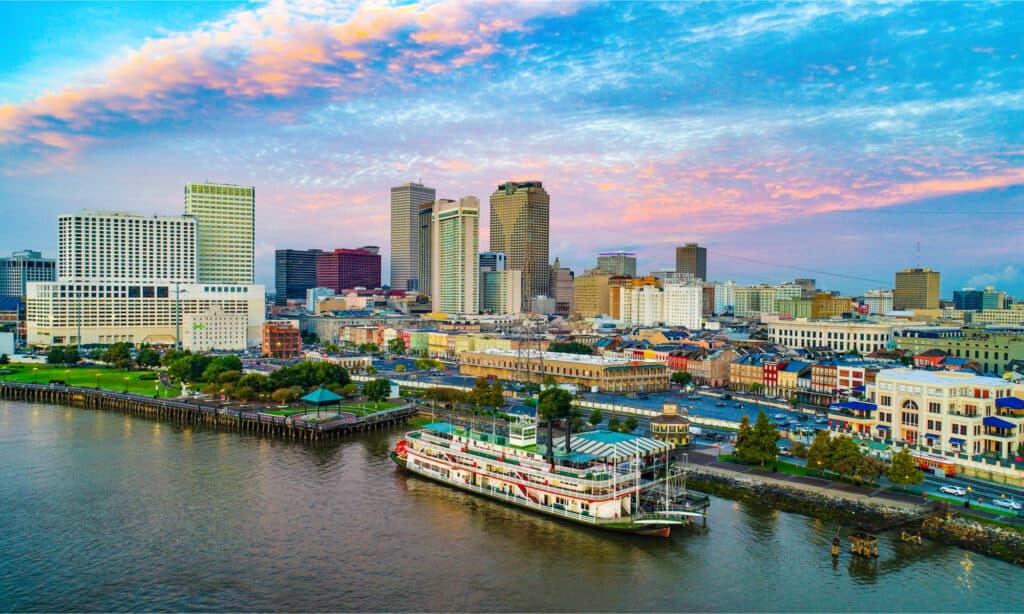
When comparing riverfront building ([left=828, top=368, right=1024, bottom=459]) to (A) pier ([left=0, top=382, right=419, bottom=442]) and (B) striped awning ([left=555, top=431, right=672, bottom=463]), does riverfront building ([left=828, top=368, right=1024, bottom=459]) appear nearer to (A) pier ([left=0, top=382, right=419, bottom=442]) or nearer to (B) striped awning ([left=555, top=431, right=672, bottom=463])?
(B) striped awning ([left=555, top=431, right=672, bottom=463])

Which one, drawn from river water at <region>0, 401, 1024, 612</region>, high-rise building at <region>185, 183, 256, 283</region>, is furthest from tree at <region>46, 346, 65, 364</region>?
river water at <region>0, 401, 1024, 612</region>

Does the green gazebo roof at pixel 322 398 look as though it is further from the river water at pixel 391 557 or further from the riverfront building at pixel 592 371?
the riverfront building at pixel 592 371

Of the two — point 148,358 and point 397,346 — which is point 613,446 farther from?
point 397,346

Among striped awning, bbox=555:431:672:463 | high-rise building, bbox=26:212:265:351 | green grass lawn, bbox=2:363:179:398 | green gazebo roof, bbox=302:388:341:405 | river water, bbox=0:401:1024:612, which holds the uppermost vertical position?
high-rise building, bbox=26:212:265:351

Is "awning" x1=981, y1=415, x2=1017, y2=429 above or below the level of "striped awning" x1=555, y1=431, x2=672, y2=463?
above

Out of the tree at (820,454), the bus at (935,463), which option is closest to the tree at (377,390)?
the tree at (820,454)

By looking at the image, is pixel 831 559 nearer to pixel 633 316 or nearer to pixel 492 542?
pixel 492 542
